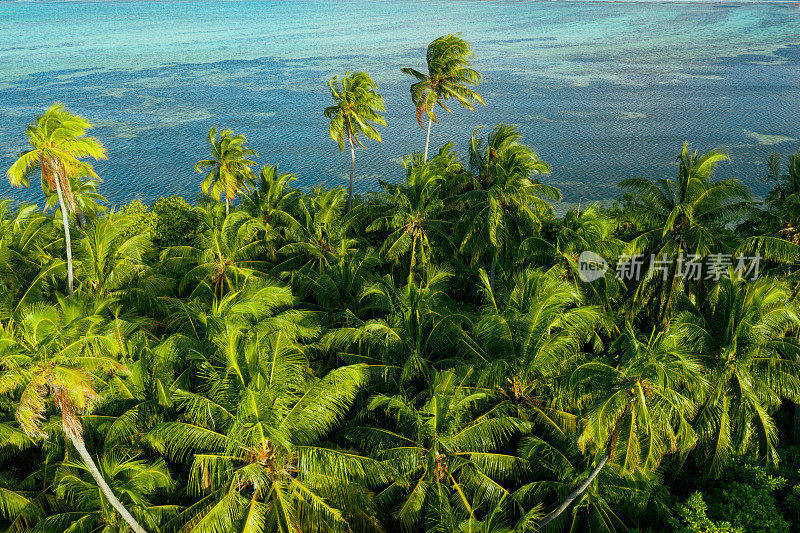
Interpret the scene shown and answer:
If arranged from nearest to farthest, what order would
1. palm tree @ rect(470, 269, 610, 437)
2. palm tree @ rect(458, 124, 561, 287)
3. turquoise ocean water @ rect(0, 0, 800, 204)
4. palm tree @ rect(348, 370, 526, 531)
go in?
palm tree @ rect(348, 370, 526, 531) < palm tree @ rect(470, 269, 610, 437) < palm tree @ rect(458, 124, 561, 287) < turquoise ocean water @ rect(0, 0, 800, 204)

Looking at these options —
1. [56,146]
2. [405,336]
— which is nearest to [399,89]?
[56,146]

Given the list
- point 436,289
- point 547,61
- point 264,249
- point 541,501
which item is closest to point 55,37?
point 547,61

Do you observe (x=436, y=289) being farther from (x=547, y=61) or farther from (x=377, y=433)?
(x=547, y=61)

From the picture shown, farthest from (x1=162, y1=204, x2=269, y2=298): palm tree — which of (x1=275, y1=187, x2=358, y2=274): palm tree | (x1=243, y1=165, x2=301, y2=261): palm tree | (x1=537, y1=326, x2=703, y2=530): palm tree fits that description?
(x1=537, y1=326, x2=703, y2=530): palm tree

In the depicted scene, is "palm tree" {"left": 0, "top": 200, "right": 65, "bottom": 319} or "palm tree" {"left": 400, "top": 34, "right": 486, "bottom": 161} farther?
"palm tree" {"left": 400, "top": 34, "right": 486, "bottom": 161}

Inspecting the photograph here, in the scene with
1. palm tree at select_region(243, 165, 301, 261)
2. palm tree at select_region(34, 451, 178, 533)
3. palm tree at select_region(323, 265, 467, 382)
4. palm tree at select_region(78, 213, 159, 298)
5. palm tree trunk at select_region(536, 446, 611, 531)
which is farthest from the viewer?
palm tree at select_region(243, 165, 301, 261)

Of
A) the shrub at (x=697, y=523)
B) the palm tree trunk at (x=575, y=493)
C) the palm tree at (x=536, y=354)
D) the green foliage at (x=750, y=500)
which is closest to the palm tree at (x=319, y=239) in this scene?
the palm tree at (x=536, y=354)

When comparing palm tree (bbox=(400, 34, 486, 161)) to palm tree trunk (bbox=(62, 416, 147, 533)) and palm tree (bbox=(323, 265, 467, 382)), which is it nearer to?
palm tree (bbox=(323, 265, 467, 382))

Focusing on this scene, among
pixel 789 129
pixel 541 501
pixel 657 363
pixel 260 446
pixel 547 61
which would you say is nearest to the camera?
pixel 657 363
